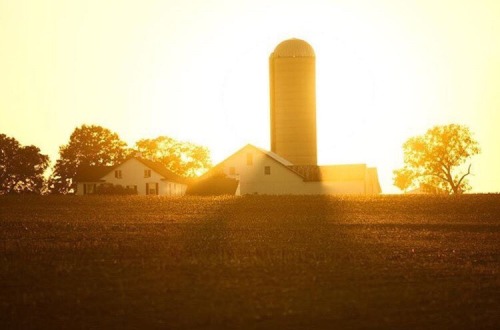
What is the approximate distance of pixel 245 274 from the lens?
20.6 metres

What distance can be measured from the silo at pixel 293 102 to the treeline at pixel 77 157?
79.0 ft

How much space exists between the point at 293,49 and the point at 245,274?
8141cm

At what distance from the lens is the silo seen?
9719 cm

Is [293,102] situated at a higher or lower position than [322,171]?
higher

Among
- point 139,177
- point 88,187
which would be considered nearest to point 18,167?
point 88,187

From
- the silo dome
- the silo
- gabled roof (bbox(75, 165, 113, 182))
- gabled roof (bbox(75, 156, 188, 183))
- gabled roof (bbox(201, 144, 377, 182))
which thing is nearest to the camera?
gabled roof (bbox(201, 144, 377, 182))

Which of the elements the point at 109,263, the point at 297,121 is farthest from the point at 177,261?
the point at 297,121

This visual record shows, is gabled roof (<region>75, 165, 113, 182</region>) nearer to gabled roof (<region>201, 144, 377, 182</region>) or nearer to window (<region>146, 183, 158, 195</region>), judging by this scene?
window (<region>146, 183, 158, 195</region>)

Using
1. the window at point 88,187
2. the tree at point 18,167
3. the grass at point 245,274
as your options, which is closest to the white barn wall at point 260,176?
the window at point 88,187

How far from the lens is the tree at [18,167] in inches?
4178

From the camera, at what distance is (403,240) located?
31672mm

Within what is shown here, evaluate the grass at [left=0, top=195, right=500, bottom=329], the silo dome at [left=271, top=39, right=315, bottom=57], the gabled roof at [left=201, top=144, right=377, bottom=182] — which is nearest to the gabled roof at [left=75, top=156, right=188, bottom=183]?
the gabled roof at [left=201, top=144, right=377, bottom=182]

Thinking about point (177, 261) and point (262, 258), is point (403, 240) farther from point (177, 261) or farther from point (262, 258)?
point (177, 261)

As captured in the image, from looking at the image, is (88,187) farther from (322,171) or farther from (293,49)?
(293,49)
